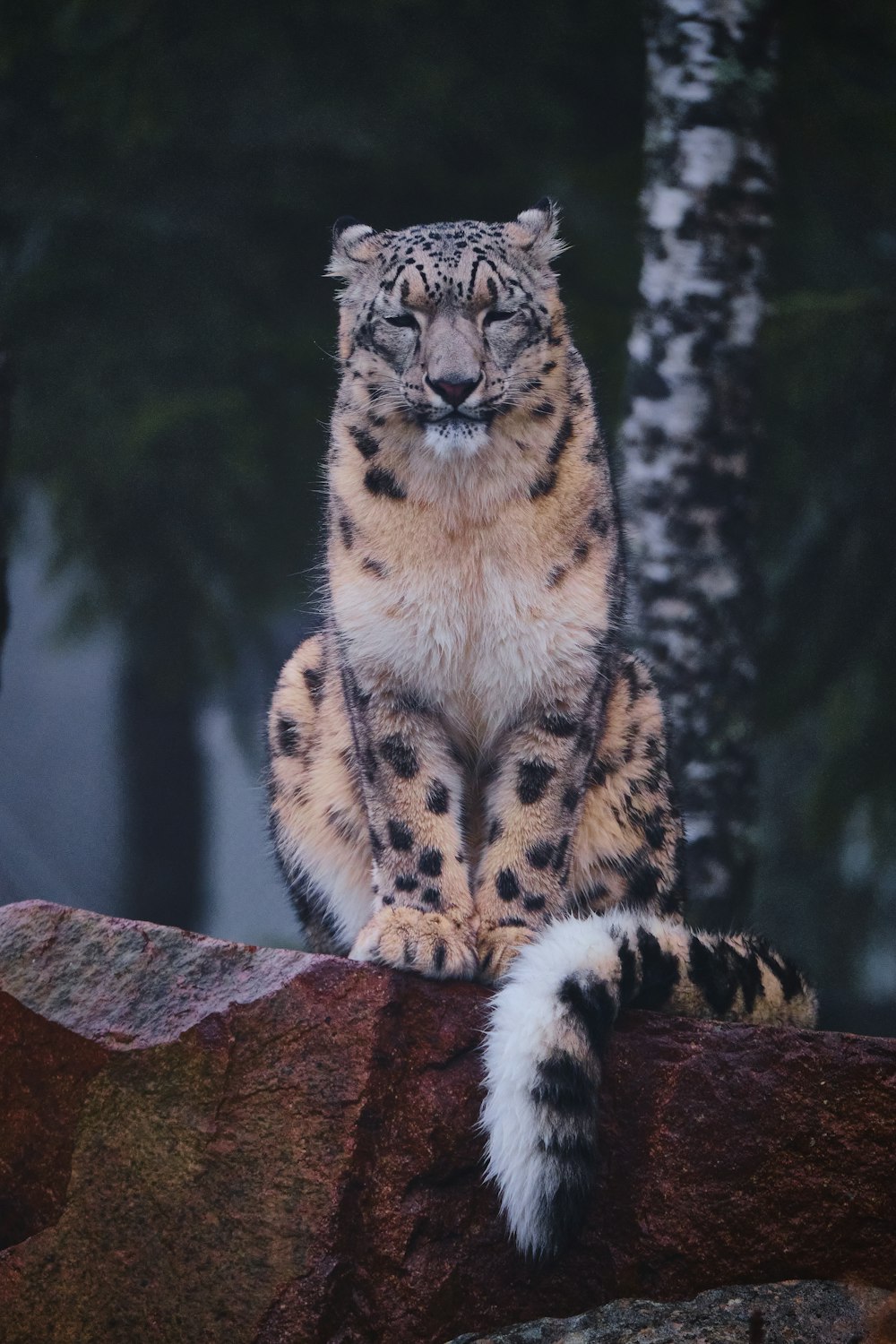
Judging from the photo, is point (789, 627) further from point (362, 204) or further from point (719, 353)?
point (362, 204)

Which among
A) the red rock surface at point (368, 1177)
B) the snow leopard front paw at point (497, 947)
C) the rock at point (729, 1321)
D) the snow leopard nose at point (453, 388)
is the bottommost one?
the rock at point (729, 1321)

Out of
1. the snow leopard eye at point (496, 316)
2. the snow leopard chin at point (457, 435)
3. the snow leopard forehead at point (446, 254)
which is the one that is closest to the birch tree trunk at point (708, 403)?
the snow leopard forehead at point (446, 254)

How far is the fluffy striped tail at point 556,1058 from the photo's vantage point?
106 inches

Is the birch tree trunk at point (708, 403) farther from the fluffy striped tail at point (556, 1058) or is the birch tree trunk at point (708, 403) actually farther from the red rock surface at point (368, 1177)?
the red rock surface at point (368, 1177)

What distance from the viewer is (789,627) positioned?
6.39 m

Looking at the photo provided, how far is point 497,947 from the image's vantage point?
10.1ft

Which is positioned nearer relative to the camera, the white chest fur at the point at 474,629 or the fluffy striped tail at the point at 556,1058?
the fluffy striped tail at the point at 556,1058

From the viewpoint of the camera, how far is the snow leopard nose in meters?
3.02

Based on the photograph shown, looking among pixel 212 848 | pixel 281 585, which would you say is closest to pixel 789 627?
pixel 281 585

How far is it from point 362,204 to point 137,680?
7.85 ft

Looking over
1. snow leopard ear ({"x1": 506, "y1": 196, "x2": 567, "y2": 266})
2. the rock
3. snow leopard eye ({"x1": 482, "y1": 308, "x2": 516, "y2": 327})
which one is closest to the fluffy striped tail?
the rock

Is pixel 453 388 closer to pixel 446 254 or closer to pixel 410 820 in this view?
pixel 446 254

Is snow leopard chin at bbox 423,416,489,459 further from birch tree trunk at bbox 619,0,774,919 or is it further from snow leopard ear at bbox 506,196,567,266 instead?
birch tree trunk at bbox 619,0,774,919

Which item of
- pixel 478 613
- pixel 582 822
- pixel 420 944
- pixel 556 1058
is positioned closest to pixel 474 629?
pixel 478 613
